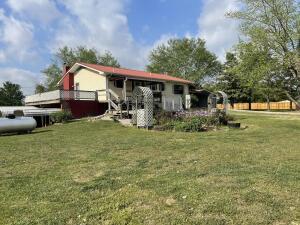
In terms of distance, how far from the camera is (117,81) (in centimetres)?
2978

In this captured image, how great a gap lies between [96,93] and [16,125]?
36.9ft

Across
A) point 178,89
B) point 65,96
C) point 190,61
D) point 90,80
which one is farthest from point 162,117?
point 190,61

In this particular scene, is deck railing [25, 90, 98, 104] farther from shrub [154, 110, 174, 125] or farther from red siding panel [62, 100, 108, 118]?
shrub [154, 110, 174, 125]

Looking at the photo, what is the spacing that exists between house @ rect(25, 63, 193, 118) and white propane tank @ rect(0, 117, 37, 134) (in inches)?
259

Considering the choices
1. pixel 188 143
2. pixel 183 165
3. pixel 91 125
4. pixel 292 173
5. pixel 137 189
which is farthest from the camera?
pixel 91 125

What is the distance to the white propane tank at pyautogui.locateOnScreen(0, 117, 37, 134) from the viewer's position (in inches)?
690

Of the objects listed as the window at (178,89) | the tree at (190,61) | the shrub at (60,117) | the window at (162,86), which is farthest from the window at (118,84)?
the tree at (190,61)

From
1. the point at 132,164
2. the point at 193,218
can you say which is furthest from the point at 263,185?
the point at 132,164

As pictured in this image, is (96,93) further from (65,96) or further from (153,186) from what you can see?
(153,186)

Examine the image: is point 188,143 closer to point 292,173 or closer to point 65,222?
point 292,173

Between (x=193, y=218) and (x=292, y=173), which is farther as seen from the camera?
(x=292, y=173)

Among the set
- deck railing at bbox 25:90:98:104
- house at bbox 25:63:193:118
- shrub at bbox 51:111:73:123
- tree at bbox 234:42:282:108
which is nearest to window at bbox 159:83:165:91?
house at bbox 25:63:193:118

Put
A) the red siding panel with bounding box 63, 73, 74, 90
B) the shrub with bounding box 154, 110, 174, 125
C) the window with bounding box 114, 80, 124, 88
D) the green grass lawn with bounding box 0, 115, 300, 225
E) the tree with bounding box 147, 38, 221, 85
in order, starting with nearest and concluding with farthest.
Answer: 1. the green grass lawn with bounding box 0, 115, 300, 225
2. the shrub with bounding box 154, 110, 174, 125
3. the window with bounding box 114, 80, 124, 88
4. the red siding panel with bounding box 63, 73, 74, 90
5. the tree with bounding box 147, 38, 221, 85

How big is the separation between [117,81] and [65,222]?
25542 millimetres
